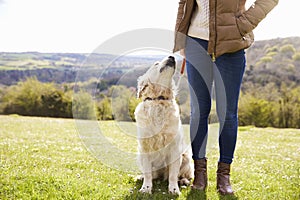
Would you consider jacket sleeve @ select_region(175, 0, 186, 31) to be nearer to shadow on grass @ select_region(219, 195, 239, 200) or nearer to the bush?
shadow on grass @ select_region(219, 195, 239, 200)

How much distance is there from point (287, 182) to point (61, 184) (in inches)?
118

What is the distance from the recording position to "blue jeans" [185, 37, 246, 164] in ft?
11.9

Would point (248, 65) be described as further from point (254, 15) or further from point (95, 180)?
point (254, 15)

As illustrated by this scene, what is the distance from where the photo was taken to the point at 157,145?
393 centimetres

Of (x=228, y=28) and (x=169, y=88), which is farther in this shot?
(x=169, y=88)

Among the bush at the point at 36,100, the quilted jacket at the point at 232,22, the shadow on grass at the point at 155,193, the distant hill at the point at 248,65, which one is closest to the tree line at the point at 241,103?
the bush at the point at 36,100

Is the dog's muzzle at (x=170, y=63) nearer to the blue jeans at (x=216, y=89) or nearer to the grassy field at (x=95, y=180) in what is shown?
the blue jeans at (x=216, y=89)

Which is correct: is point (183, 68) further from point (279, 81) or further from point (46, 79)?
point (46, 79)

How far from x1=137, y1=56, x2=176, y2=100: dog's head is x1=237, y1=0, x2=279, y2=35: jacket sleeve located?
966 millimetres

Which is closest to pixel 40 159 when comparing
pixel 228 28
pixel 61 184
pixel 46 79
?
pixel 61 184

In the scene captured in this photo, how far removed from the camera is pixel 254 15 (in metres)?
3.34

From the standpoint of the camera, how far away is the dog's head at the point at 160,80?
3.97 meters

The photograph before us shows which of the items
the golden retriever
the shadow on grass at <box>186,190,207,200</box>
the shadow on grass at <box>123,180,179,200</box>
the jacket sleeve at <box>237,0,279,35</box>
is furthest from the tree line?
the jacket sleeve at <box>237,0,279,35</box>

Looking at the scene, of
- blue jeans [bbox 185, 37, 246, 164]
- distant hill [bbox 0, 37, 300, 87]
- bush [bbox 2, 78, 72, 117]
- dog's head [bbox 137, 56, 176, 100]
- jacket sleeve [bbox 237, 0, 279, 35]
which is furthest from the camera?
distant hill [bbox 0, 37, 300, 87]
